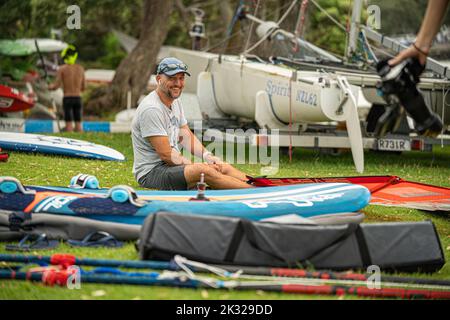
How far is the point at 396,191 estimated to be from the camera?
8211mm

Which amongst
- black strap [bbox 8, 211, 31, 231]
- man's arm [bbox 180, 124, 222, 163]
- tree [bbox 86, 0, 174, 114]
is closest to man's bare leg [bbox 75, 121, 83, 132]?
tree [bbox 86, 0, 174, 114]

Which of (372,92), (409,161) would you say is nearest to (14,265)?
(372,92)

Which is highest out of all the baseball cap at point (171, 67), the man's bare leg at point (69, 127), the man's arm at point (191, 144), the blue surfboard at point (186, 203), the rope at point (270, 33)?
the rope at point (270, 33)

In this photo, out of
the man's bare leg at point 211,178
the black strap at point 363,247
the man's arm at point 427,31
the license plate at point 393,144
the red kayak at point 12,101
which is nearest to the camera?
the man's arm at point 427,31

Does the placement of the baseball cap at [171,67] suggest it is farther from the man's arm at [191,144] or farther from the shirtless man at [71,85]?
the shirtless man at [71,85]

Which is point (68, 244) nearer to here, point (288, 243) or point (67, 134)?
point (288, 243)

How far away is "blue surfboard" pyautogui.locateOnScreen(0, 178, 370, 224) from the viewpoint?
610cm

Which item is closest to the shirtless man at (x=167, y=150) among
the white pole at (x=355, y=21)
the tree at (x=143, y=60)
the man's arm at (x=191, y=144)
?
the man's arm at (x=191, y=144)

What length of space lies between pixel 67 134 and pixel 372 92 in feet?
18.3

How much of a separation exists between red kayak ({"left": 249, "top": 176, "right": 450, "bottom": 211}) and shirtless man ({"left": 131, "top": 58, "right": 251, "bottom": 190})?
1.31ft

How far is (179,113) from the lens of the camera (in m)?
8.43

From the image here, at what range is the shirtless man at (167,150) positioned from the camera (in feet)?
25.4

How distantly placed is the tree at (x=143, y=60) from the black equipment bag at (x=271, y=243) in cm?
1482

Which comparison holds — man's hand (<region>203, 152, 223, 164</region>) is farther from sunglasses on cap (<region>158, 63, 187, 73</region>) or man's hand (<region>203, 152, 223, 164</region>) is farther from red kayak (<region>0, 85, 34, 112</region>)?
red kayak (<region>0, 85, 34, 112</region>)
